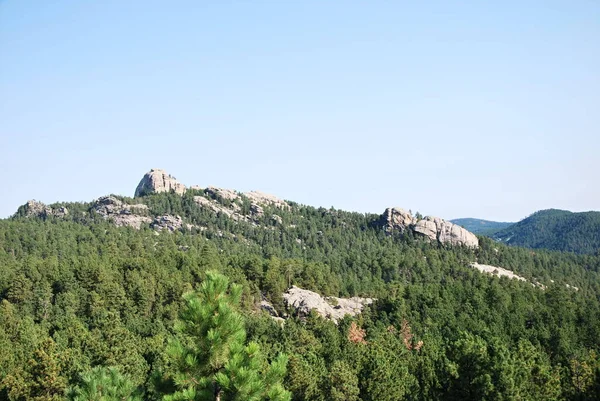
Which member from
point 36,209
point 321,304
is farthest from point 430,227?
point 36,209

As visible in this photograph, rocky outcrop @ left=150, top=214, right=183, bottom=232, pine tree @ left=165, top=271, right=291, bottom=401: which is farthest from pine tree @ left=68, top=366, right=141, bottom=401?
rocky outcrop @ left=150, top=214, right=183, bottom=232

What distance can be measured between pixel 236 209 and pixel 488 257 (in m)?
98.9

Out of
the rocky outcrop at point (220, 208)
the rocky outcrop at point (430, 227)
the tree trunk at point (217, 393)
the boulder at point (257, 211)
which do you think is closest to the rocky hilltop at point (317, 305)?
the tree trunk at point (217, 393)

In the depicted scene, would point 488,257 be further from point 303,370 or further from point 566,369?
point 303,370

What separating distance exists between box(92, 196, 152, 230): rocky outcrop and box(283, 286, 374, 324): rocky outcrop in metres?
91.0

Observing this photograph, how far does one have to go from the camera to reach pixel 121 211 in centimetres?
17138

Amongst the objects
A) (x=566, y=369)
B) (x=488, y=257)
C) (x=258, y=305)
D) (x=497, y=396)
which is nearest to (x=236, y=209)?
(x=488, y=257)

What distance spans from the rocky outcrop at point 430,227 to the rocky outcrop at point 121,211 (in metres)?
91.0

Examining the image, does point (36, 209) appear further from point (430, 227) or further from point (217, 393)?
point (217, 393)

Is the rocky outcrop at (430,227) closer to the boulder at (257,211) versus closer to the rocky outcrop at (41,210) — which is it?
the boulder at (257,211)

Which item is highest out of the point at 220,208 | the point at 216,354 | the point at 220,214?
the point at 220,208

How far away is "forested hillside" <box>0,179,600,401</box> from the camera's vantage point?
45.2 feet

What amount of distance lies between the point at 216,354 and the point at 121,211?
170m

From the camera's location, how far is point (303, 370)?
37.7 meters
